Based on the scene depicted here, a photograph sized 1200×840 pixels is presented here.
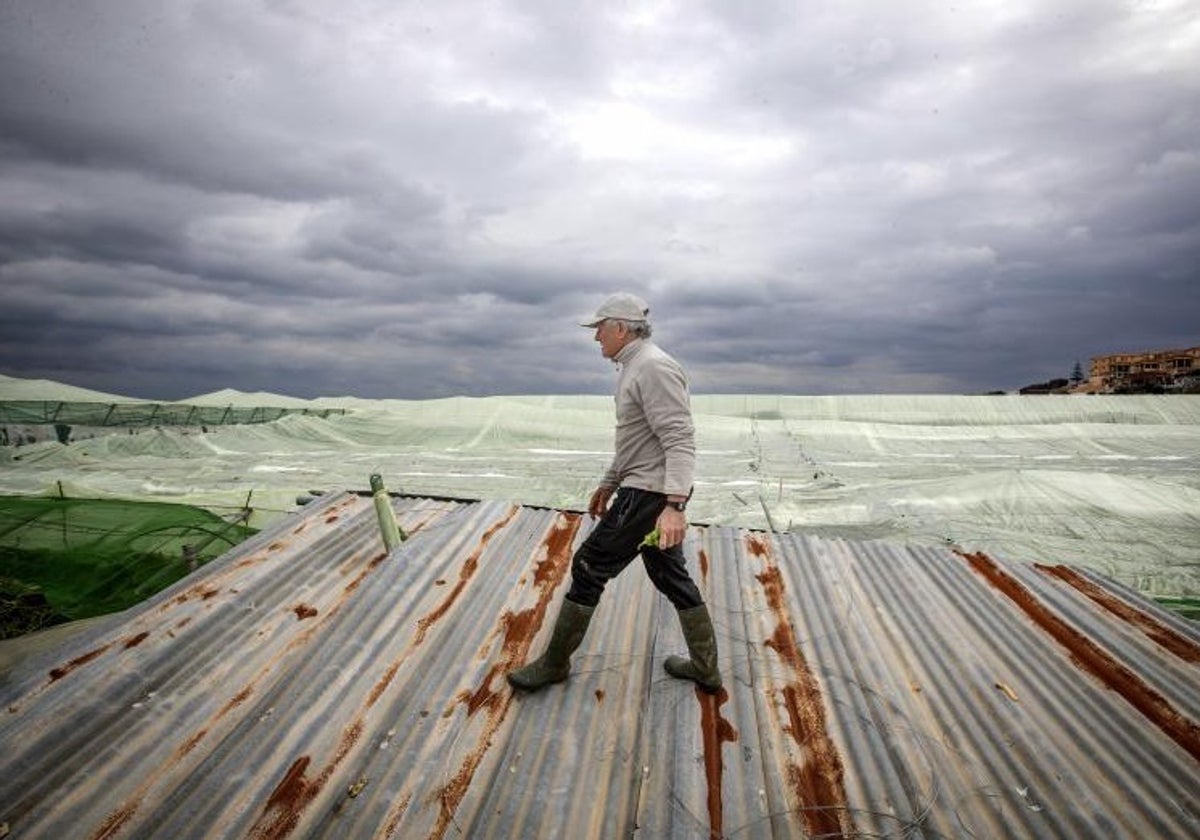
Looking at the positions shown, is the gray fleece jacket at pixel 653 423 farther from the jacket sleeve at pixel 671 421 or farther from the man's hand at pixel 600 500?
the man's hand at pixel 600 500

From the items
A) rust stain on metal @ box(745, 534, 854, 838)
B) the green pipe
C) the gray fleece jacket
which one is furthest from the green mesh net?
rust stain on metal @ box(745, 534, 854, 838)

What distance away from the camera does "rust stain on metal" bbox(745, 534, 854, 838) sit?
2.07 m

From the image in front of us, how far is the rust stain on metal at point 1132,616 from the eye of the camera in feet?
10.1

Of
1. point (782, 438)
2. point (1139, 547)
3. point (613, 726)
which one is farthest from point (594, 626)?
point (782, 438)

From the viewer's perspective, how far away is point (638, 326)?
2.64 metres

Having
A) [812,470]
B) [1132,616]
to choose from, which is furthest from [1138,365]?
[1132,616]

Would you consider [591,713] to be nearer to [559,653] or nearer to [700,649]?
[559,653]

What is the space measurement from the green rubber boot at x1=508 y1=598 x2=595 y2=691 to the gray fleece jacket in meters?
0.63

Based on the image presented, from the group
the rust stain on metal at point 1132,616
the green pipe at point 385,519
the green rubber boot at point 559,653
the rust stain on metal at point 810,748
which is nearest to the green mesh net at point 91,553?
the green pipe at point 385,519

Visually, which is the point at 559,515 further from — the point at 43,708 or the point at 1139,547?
the point at 1139,547

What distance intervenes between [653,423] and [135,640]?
2.74 metres

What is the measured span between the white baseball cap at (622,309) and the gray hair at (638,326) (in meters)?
0.01

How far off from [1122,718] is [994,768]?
0.83m

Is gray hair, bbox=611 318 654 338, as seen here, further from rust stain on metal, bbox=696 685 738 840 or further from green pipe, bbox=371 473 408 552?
green pipe, bbox=371 473 408 552
